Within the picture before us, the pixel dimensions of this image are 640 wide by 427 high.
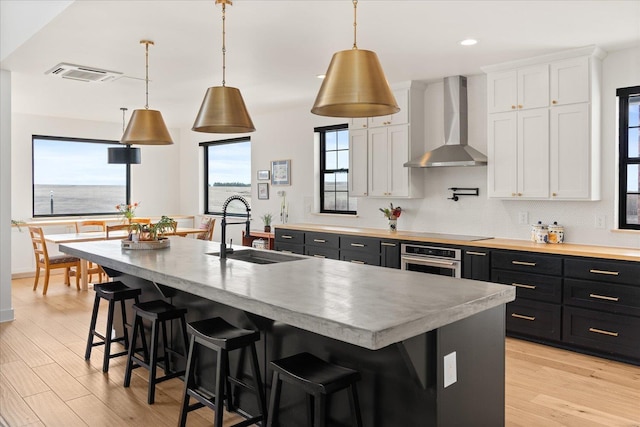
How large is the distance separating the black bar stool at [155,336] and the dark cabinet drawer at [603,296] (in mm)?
3067

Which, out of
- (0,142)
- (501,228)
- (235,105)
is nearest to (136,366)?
(235,105)

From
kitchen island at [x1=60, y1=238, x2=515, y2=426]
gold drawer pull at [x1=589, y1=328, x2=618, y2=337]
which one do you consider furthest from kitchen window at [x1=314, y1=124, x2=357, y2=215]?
kitchen island at [x1=60, y1=238, x2=515, y2=426]

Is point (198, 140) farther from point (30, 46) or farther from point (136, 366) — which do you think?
point (136, 366)

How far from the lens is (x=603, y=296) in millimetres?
3879

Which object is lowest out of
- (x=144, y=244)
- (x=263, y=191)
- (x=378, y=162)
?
(x=144, y=244)

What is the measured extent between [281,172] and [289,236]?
137cm

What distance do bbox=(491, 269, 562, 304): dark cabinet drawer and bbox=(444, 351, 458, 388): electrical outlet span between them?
2.45 m

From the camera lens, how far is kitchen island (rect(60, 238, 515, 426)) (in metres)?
1.89

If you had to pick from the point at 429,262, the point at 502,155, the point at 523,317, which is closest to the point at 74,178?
the point at 429,262

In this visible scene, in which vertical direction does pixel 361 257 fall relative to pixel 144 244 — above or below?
below

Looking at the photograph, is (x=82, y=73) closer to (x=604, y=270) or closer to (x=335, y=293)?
(x=335, y=293)

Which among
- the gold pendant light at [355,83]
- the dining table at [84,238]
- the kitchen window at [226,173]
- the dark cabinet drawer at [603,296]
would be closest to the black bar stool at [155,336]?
the gold pendant light at [355,83]

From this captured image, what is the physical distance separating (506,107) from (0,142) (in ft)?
16.5

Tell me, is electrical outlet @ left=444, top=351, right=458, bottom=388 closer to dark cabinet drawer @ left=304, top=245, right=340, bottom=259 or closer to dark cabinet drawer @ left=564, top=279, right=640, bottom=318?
dark cabinet drawer @ left=564, top=279, right=640, bottom=318
